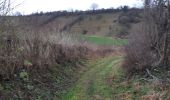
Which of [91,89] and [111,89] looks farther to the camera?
[111,89]

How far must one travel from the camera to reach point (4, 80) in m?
14.3

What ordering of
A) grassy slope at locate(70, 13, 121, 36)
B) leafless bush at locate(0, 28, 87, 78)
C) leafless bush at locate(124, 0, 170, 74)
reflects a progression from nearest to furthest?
leafless bush at locate(0, 28, 87, 78) < leafless bush at locate(124, 0, 170, 74) < grassy slope at locate(70, 13, 121, 36)

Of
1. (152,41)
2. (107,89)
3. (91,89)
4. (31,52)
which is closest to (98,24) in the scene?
(152,41)

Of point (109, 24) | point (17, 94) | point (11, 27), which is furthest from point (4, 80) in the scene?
point (109, 24)

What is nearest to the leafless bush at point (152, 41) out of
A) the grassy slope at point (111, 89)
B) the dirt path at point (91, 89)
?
the grassy slope at point (111, 89)

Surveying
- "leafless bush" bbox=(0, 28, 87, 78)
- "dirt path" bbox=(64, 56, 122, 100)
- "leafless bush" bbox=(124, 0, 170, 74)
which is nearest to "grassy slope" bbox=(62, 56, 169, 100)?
"dirt path" bbox=(64, 56, 122, 100)

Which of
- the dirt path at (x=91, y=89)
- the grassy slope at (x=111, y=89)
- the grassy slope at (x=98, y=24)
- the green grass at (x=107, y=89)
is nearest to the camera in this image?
the grassy slope at (x=111, y=89)

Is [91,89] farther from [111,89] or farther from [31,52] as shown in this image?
[31,52]

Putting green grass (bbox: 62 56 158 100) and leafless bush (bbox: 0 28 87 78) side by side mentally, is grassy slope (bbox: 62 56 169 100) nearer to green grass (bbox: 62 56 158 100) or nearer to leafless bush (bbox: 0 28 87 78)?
green grass (bbox: 62 56 158 100)

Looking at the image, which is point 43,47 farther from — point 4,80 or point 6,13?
point 6,13

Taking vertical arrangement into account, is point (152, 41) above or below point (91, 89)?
above

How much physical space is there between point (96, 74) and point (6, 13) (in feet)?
37.3

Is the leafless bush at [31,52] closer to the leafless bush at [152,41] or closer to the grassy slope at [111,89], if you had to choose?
the grassy slope at [111,89]

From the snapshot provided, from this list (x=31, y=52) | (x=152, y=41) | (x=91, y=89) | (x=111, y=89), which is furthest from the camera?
(x=152, y=41)
